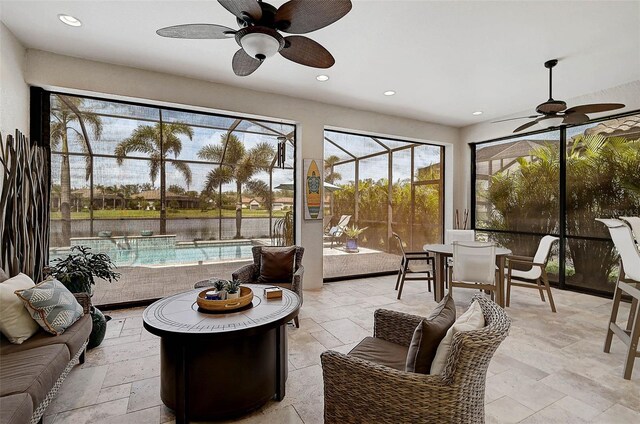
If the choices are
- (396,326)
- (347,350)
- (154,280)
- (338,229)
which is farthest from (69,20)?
(338,229)

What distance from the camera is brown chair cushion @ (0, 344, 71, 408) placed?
1576 millimetres

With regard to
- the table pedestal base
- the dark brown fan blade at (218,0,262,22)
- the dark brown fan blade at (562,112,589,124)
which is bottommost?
the table pedestal base

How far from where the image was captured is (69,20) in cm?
284

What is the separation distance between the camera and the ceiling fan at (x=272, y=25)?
1.77 meters

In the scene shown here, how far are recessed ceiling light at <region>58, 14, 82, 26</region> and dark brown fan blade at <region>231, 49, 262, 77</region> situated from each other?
163 centimetres

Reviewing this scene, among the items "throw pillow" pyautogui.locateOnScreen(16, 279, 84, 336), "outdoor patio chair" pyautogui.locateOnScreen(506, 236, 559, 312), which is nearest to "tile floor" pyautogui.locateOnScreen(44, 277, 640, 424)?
"outdoor patio chair" pyautogui.locateOnScreen(506, 236, 559, 312)

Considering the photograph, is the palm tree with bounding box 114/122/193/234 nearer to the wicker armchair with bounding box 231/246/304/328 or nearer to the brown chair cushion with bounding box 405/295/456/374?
the wicker armchair with bounding box 231/246/304/328

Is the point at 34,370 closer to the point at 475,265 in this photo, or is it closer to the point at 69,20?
the point at 69,20

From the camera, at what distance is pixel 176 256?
4398 millimetres

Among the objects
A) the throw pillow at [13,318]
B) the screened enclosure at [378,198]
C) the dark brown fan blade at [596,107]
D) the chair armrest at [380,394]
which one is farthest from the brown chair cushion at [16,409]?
the dark brown fan blade at [596,107]

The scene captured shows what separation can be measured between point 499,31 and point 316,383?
351cm

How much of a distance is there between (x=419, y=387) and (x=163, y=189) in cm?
398

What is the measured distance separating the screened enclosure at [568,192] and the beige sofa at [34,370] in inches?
249

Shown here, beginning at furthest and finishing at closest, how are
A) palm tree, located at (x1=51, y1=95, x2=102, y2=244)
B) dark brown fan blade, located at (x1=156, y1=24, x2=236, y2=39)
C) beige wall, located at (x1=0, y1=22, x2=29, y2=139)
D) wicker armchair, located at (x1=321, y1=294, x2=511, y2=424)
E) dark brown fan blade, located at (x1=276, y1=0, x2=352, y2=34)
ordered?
1. palm tree, located at (x1=51, y1=95, x2=102, y2=244)
2. beige wall, located at (x1=0, y1=22, x2=29, y2=139)
3. dark brown fan blade, located at (x1=156, y1=24, x2=236, y2=39)
4. dark brown fan blade, located at (x1=276, y1=0, x2=352, y2=34)
5. wicker armchair, located at (x1=321, y1=294, x2=511, y2=424)
